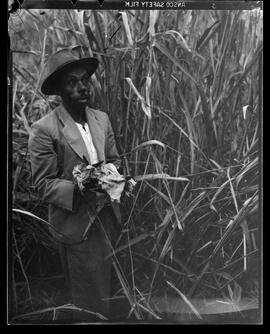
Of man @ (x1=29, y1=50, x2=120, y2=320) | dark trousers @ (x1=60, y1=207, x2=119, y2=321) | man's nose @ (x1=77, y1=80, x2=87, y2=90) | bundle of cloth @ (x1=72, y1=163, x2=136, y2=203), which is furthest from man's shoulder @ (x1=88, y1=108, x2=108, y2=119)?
dark trousers @ (x1=60, y1=207, x2=119, y2=321)

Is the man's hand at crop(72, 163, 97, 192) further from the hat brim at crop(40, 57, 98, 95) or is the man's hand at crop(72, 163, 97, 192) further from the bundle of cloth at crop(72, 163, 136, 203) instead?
the hat brim at crop(40, 57, 98, 95)

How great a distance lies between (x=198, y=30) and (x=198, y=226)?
1.36 m

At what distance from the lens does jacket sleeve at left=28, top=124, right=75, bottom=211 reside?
16.3 ft

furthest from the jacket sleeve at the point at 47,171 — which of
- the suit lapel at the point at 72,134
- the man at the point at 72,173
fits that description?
the suit lapel at the point at 72,134

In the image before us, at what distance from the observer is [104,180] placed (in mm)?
4984

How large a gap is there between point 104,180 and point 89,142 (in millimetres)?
281

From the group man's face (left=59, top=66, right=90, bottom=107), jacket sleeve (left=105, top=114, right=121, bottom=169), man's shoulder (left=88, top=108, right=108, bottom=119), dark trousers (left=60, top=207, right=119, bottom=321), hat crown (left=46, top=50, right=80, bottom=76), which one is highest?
hat crown (left=46, top=50, right=80, bottom=76)

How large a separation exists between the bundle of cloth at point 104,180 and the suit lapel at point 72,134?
9cm

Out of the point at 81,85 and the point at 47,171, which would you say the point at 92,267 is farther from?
the point at 81,85

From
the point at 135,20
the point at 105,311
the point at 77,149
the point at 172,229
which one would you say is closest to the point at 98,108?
the point at 77,149

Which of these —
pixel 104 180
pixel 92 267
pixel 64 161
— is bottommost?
pixel 92 267

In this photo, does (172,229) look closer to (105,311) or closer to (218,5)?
(105,311)

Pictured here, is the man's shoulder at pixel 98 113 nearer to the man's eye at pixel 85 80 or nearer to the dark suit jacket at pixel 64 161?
the dark suit jacket at pixel 64 161

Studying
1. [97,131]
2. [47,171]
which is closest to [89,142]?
[97,131]
